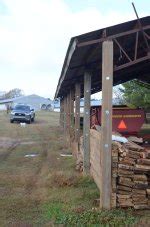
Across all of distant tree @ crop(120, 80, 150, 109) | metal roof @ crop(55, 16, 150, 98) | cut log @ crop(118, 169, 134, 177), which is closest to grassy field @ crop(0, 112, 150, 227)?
cut log @ crop(118, 169, 134, 177)

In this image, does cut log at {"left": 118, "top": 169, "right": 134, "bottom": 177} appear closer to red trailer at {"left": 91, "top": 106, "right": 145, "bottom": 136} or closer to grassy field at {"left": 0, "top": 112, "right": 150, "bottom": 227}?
grassy field at {"left": 0, "top": 112, "right": 150, "bottom": 227}

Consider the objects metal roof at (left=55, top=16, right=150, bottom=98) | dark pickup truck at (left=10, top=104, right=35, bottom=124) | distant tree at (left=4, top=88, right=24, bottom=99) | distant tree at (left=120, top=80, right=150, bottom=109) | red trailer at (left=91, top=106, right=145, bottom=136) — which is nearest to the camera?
metal roof at (left=55, top=16, right=150, bottom=98)

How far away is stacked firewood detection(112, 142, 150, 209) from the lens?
9.97 m

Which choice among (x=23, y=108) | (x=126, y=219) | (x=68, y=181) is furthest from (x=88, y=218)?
(x=23, y=108)

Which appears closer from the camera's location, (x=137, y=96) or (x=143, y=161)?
(x=143, y=161)

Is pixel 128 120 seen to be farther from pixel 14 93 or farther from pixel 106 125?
pixel 14 93

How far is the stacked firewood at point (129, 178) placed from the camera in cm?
997

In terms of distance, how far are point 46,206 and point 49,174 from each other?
3.99m

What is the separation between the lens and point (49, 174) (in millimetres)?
14242

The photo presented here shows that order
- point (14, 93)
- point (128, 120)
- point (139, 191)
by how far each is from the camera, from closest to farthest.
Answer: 1. point (139, 191)
2. point (128, 120)
3. point (14, 93)

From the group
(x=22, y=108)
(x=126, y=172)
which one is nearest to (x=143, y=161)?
(x=126, y=172)

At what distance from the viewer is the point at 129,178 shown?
1005 centimetres

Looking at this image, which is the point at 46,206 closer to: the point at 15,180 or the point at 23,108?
the point at 15,180

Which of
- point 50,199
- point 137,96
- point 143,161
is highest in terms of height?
point 137,96
